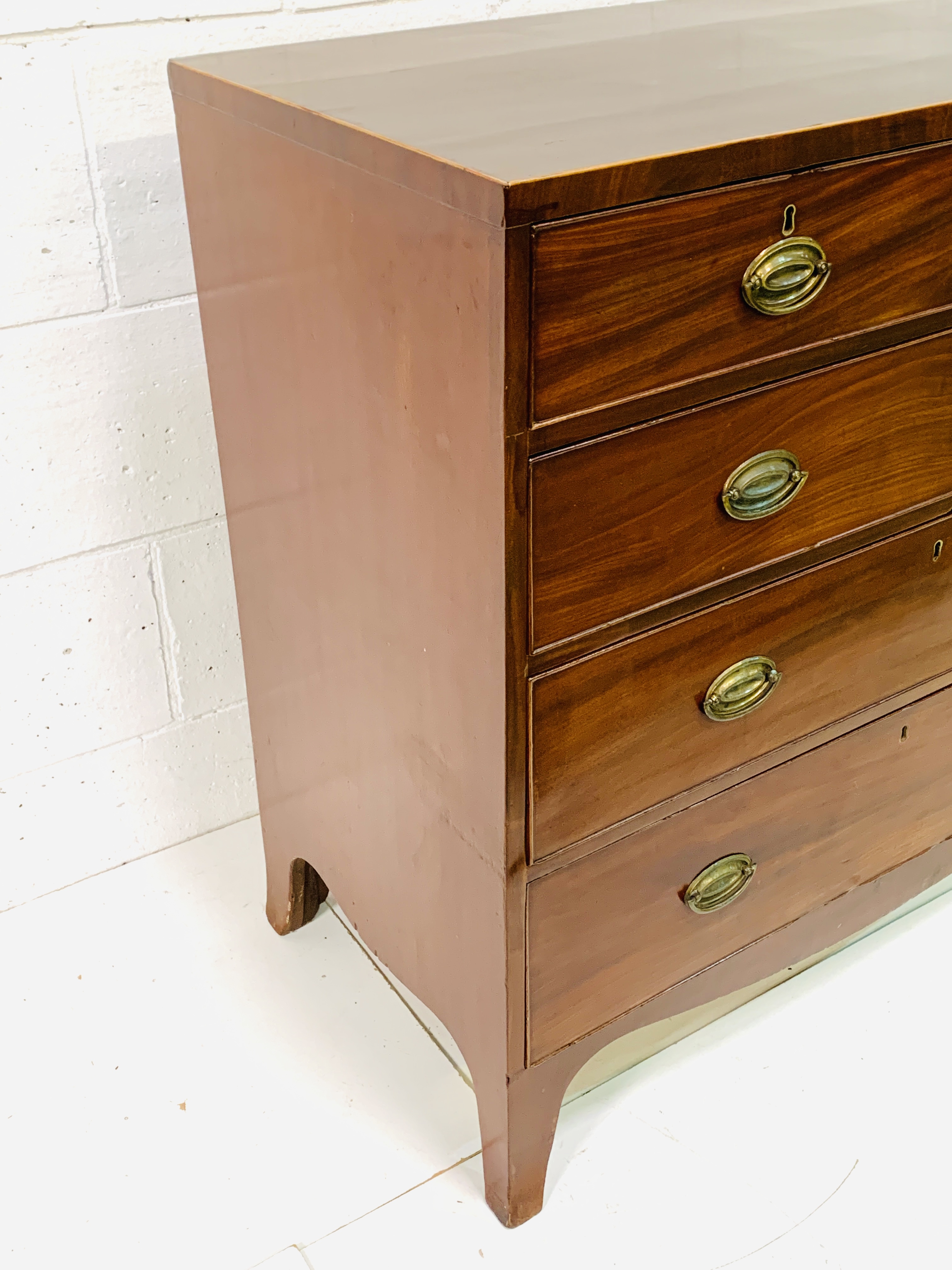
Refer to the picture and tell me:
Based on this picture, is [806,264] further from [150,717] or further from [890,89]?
[150,717]

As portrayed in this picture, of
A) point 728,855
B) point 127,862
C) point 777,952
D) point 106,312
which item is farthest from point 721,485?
point 127,862

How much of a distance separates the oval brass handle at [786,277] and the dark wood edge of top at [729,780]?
452mm

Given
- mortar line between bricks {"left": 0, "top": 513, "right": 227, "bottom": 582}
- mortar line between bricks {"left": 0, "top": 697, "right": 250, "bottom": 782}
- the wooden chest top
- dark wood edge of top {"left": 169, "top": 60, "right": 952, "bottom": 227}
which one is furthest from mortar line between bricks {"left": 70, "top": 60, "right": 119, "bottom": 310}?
mortar line between bricks {"left": 0, "top": 697, "right": 250, "bottom": 782}

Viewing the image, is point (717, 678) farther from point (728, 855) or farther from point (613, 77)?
point (613, 77)

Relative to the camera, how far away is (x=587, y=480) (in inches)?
35.9

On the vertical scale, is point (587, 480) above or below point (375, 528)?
above

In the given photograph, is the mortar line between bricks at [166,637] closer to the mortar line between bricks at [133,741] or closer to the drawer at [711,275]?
the mortar line between bricks at [133,741]

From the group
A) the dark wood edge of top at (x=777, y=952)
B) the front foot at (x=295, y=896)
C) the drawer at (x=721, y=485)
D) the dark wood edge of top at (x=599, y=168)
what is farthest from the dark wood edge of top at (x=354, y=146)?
the front foot at (x=295, y=896)

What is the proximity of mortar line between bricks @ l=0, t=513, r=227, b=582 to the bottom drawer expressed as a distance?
70 cm

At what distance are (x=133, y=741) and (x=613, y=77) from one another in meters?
1.08

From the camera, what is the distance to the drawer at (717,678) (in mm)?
1025

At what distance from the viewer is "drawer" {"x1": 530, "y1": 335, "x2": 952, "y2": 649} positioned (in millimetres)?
924

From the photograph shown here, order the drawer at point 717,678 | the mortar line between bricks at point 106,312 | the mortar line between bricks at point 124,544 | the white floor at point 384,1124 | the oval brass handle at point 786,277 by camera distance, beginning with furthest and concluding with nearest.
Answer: the mortar line between bricks at point 124,544 → the mortar line between bricks at point 106,312 → the white floor at point 384,1124 → the drawer at point 717,678 → the oval brass handle at point 786,277

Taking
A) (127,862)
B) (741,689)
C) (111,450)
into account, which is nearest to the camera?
(741,689)
